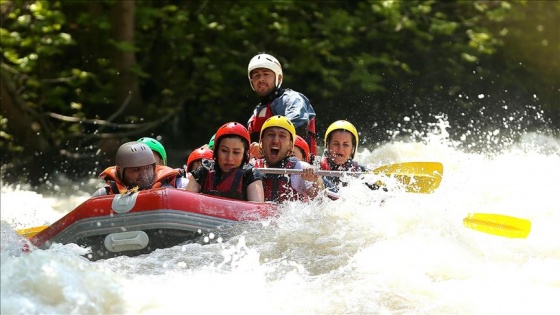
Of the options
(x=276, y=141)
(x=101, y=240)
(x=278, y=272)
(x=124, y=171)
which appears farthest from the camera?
(x=276, y=141)

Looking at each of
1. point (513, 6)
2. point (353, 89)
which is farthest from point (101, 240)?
point (513, 6)

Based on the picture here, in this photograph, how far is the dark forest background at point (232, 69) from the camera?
11.9m

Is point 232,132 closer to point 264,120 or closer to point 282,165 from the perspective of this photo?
point 282,165

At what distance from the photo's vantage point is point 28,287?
425 cm

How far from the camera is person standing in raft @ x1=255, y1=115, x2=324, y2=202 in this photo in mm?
6805

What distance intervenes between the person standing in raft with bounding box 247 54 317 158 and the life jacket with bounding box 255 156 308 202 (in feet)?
2.87

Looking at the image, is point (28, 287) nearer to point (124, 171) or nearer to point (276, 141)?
point (124, 171)

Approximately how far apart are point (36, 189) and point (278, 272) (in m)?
6.41

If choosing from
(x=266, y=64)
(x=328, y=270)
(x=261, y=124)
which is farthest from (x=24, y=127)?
(x=328, y=270)

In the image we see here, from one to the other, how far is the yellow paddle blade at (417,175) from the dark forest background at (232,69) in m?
4.47

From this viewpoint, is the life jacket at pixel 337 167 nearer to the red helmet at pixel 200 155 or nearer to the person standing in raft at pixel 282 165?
the person standing in raft at pixel 282 165

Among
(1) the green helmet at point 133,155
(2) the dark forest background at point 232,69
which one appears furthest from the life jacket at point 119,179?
(2) the dark forest background at point 232,69

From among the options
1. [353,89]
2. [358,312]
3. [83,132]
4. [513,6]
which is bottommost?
[358,312]

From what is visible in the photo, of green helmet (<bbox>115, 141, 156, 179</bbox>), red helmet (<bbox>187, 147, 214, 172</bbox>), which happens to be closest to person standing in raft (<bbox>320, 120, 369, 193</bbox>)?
red helmet (<bbox>187, 147, 214, 172</bbox>)
